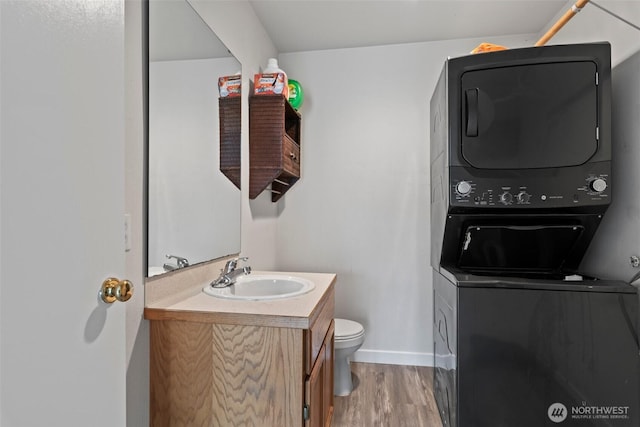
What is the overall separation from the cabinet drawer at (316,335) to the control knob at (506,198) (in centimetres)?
99

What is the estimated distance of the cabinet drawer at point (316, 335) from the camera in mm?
1179

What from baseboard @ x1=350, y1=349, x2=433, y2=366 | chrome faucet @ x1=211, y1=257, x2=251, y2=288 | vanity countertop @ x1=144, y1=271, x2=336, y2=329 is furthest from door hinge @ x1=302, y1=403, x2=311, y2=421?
baseboard @ x1=350, y1=349, x2=433, y2=366

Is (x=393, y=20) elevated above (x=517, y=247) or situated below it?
above

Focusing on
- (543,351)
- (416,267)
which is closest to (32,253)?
(543,351)

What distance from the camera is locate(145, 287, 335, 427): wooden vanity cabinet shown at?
1.15 m

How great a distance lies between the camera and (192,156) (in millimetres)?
1534

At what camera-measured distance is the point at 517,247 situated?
174cm

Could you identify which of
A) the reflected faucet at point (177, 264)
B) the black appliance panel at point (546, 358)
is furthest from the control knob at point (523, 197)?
the reflected faucet at point (177, 264)

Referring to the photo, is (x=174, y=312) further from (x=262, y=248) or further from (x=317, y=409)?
(x=262, y=248)

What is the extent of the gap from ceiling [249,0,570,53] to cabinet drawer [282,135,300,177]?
2.77ft

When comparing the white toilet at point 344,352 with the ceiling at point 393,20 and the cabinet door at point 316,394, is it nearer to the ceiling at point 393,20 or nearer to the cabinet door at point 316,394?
the cabinet door at point 316,394

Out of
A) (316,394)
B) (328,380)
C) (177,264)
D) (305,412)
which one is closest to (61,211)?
(177,264)

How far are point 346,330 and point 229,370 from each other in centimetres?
121

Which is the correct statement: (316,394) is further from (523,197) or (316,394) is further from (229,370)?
(523,197)
